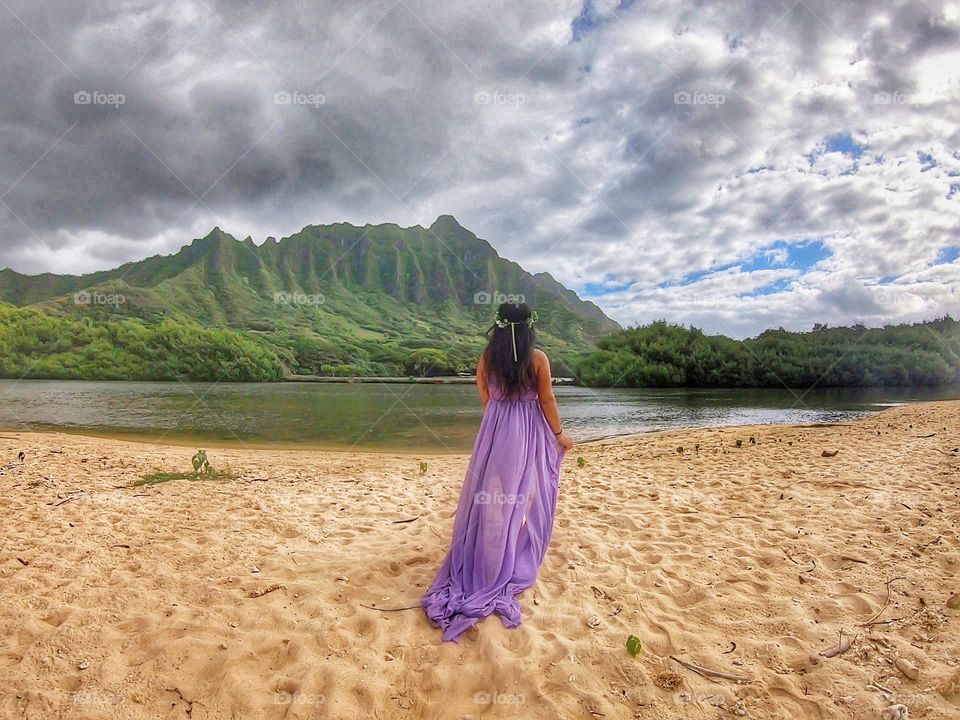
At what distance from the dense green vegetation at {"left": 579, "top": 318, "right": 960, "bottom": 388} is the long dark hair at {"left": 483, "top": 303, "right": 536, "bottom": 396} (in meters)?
67.6

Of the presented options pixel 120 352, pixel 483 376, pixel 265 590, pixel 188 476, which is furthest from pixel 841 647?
pixel 120 352

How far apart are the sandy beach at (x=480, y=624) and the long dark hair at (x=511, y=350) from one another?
5.67ft

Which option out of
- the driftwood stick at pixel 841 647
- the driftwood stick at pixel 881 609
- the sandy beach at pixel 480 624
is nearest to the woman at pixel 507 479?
the sandy beach at pixel 480 624

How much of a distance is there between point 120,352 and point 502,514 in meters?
95.3

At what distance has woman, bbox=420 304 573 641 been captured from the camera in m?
3.87

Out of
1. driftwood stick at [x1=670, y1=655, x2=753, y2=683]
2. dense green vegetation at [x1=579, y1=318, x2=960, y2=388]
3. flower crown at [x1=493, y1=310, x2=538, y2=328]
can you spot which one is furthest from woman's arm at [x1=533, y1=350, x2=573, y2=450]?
dense green vegetation at [x1=579, y1=318, x2=960, y2=388]

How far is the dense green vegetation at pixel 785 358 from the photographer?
6028 centimetres

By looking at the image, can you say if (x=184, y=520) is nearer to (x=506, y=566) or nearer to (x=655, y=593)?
(x=506, y=566)

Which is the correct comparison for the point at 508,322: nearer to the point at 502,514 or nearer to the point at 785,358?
the point at 502,514

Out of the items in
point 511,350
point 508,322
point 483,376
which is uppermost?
point 508,322

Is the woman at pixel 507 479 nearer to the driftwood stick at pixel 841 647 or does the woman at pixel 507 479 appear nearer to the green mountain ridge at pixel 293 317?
the driftwood stick at pixel 841 647

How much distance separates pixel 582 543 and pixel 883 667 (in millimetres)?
2533

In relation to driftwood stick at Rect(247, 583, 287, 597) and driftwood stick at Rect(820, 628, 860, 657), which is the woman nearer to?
driftwood stick at Rect(247, 583, 287, 597)

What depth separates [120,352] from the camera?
3091 inches
